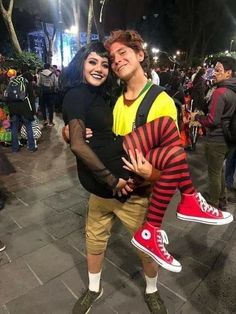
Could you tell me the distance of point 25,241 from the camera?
10.7ft

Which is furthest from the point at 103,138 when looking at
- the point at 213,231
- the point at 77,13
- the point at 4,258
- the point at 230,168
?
the point at 77,13

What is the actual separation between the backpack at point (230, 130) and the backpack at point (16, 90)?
4.58 meters

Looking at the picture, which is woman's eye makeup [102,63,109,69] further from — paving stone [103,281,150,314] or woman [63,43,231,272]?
paving stone [103,281,150,314]

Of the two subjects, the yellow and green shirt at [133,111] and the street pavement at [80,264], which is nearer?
the yellow and green shirt at [133,111]

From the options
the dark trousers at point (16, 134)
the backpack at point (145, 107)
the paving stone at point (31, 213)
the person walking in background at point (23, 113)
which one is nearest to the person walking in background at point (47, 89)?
the person walking in background at point (23, 113)

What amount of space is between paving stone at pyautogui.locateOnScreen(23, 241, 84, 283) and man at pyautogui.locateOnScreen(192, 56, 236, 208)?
1.99 m

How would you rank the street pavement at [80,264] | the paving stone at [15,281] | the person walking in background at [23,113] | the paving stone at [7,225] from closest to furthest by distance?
1. the street pavement at [80,264]
2. the paving stone at [15,281]
3. the paving stone at [7,225]
4. the person walking in background at [23,113]

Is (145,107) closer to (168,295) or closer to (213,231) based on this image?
(168,295)

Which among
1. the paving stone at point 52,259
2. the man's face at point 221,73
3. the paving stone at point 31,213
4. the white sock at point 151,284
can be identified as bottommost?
the paving stone at point 31,213

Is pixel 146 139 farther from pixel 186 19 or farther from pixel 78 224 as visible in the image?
pixel 186 19

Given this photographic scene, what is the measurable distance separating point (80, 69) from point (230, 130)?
7.39ft

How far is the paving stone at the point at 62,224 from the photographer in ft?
11.2

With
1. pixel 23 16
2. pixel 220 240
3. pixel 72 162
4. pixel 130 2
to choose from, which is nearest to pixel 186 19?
pixel 130 2

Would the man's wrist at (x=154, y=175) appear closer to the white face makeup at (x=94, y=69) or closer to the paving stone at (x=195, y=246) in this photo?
the white face makeup at (x=94, y=69)
